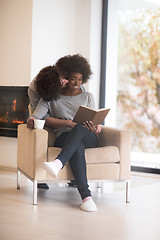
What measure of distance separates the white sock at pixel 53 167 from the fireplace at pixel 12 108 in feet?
6.15

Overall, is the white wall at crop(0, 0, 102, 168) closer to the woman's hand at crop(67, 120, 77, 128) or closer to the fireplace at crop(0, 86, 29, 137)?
the fireplace at crop(0, 86, 29, 137)

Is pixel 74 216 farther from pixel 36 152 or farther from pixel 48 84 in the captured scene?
pixel 48 84

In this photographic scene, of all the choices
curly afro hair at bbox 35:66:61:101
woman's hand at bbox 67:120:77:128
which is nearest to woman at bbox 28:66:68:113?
curly afro hair at bbox 35:66:61:101

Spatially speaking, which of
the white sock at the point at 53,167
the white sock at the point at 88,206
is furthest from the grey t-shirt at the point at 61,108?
the white sock at the point at 88,206

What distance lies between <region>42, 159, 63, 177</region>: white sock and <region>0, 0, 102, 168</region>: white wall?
1.98 meters

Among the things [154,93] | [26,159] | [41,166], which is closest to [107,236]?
[41,166]

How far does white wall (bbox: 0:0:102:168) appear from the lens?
4.88 m

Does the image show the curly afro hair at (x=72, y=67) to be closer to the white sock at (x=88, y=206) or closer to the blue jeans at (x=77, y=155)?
the blue jeans at (x=77, y=155)

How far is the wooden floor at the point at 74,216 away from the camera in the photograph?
2473 mm

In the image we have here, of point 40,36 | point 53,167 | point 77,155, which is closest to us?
point 53,167

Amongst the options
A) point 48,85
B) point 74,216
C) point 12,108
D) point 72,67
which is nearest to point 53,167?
point 74,216

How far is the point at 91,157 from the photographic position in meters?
3.33

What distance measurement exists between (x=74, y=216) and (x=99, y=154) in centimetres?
62

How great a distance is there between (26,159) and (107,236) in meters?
1.28
